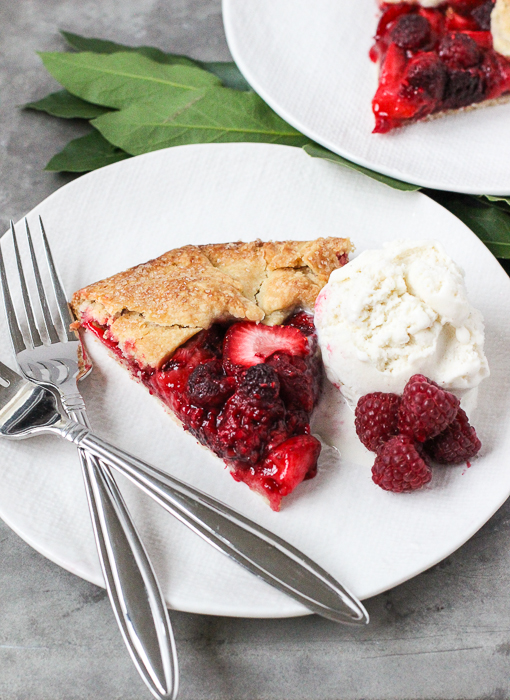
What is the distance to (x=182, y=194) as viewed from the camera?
3.11m

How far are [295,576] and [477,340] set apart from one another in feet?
3.34

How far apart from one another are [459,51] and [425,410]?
2088mm

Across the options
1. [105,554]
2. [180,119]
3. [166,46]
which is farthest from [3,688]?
[166,46]

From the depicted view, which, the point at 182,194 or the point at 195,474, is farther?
the point at 182,194

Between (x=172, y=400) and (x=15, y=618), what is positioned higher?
(x=172, y=400)

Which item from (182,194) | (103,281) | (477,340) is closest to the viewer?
(477,340)

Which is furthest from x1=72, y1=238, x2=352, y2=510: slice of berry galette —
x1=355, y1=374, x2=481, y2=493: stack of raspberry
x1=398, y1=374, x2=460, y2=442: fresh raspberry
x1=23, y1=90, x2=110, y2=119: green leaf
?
x1=23, y1=90, x2=110, y2=119: green leaf

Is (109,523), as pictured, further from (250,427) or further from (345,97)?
(345,97)

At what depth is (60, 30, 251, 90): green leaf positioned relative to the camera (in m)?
3.74

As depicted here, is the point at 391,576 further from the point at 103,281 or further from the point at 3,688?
the point at 103,281

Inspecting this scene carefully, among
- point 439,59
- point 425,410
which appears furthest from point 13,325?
point 439,59

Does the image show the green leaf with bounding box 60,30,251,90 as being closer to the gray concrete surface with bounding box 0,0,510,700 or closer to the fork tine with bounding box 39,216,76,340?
the fork tine with bounding box 39,216,76,340

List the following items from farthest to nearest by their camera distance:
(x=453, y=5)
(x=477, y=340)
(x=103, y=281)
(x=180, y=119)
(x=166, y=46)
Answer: (x=166, y=46) < (x=453, y=5) < (x=180, y=119) < (x=103, y=281) < (x=477, y=340)

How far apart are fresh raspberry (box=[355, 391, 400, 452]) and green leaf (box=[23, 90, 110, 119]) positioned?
2.21 m
